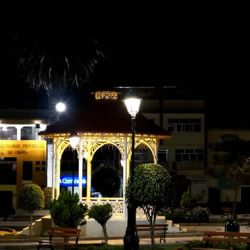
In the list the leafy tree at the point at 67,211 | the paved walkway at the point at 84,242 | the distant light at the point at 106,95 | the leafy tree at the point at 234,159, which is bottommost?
the paved walkway at the point at 84,242

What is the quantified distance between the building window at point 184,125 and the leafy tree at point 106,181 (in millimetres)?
22916

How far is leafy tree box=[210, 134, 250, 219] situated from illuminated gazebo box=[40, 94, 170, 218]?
A: 25.0 feet

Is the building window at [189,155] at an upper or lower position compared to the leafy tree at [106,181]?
upper

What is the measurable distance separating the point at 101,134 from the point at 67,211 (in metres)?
5.53

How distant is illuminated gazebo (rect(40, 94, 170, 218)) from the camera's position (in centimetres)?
3059

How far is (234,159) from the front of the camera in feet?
151

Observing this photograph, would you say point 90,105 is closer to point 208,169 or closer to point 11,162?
point 11,162

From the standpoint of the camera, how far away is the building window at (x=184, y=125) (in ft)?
214

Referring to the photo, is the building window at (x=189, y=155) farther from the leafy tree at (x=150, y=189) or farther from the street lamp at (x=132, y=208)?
the street lamp at (x=132, y=208)

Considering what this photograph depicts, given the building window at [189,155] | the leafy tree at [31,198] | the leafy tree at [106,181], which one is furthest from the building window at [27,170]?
the leafy tree at [31,198]

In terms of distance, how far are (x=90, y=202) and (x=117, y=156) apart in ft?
110

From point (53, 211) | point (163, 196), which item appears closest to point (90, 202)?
point (53, 211)

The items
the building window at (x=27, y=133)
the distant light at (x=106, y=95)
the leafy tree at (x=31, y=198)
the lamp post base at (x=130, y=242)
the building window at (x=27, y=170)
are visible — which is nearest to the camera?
the lamp post base at (x=130, y=242)

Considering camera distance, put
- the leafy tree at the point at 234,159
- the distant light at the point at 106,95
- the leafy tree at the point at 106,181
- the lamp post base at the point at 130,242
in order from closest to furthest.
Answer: the lamp post base at the point at 130,242 < the distant light at the point at 106,95 < the leafy tree at the point at 106,181 < the leafy tree at the point at 234,159
